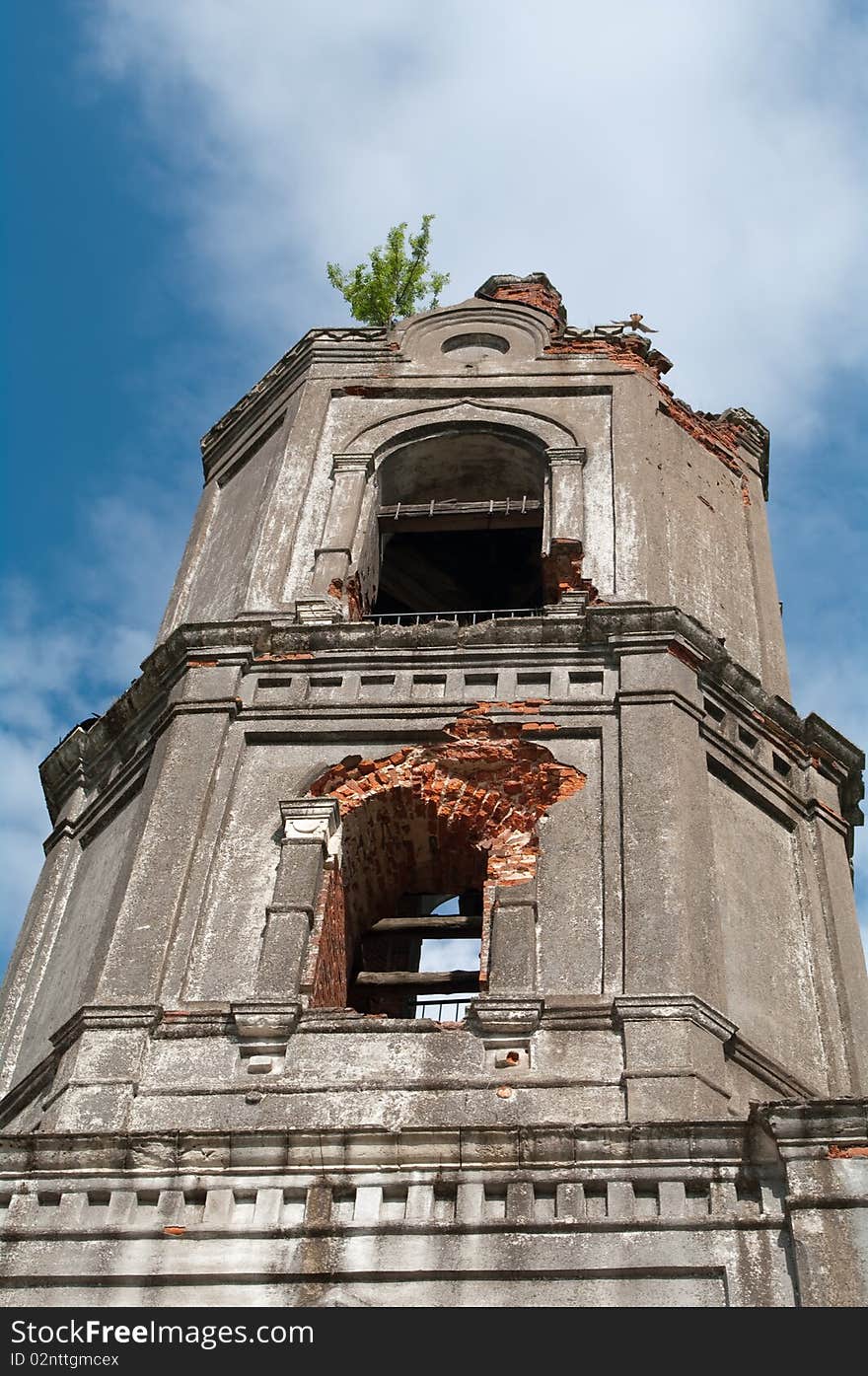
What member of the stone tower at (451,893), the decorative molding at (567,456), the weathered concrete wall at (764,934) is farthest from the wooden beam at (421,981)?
the decorative molding at (567,456)

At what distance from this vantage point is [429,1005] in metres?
12.7

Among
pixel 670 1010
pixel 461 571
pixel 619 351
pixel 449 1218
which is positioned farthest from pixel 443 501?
pixel 449 1218

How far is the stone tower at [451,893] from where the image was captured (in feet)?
29.9

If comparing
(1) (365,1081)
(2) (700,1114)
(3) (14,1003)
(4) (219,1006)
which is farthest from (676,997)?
(3) (14,1003)

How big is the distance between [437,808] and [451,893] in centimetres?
102

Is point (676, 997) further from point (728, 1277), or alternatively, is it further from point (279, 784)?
point (279, 784)

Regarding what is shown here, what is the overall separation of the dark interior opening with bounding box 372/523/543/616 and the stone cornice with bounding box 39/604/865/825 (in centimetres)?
343

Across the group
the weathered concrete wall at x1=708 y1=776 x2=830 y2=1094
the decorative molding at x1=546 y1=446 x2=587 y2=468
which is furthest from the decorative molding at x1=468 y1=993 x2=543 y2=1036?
the decorative molding at x1=546 y1=446 x2=587 y2=468

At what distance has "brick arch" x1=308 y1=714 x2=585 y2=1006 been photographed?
40.1ft

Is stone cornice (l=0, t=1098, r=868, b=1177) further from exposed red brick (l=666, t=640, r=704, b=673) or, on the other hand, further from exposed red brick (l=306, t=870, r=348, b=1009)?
exposed red brick (l=666, t=640, r=704, b=673)

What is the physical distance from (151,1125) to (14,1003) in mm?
2621


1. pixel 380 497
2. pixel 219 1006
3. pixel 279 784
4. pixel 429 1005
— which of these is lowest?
pixel 219 1006

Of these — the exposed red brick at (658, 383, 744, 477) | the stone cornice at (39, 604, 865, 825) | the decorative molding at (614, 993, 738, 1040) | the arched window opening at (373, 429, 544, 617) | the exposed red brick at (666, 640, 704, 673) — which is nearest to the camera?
the decorative molding at (614, 993, 738, 1040)

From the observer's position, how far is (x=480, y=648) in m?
13.3
